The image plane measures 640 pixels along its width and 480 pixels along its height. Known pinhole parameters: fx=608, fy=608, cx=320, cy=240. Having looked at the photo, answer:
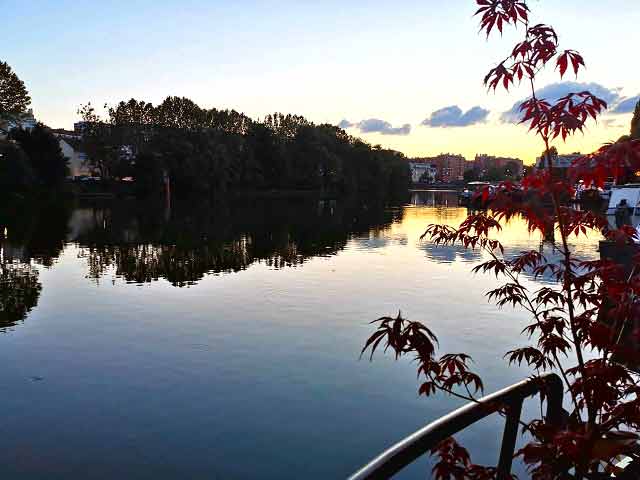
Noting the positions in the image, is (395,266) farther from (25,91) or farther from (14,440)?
(25,91)

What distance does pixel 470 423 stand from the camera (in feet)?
8.20

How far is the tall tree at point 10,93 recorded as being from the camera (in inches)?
2229

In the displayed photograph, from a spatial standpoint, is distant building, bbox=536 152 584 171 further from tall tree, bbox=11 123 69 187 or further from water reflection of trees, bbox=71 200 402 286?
tall tree, bbox=11 123 69 187

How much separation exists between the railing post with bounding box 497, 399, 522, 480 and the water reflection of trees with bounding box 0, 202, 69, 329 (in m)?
10.5

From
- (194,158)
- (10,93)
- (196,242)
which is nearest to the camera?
(196,242)

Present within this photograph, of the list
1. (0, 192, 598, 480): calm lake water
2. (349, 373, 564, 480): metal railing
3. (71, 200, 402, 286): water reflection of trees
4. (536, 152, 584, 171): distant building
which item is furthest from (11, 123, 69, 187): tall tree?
(349, 373, 564, 480): metal railing

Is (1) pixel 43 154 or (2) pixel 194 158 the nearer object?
(1) pixel 43 154

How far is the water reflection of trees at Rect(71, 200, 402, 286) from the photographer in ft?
60.5

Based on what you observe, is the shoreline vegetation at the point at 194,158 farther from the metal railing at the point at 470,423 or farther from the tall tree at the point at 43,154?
the metal railing at the point at 470,423

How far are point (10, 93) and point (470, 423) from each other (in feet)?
210

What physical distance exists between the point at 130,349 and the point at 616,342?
26.3 ft

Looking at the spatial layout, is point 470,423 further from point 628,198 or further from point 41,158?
point 41,158

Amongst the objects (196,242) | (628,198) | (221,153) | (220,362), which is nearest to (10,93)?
(221,153)

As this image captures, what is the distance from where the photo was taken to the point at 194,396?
7.81m
